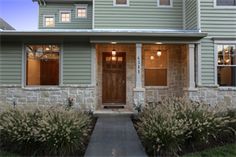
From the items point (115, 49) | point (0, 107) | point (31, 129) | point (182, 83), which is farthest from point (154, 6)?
point (31, 129)

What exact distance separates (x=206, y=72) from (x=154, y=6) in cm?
431

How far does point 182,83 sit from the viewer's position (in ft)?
46.3

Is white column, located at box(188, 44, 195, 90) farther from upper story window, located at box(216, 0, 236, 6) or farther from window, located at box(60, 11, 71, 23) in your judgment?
window, located at box(60, 11, 71, 23)

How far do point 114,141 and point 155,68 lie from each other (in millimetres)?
7025

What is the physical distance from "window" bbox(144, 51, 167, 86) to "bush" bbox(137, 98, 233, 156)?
6420 millimetres

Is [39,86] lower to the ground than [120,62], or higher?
lower

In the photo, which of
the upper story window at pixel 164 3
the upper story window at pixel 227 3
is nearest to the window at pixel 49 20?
the upper story window at pixel 164 3

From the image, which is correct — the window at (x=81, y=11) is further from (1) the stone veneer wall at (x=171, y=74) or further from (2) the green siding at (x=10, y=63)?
(2) the green siding at (x=10, y=63)

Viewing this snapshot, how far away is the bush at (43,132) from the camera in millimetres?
6988

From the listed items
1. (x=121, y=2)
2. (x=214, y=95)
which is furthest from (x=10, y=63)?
(x=214, y=95)

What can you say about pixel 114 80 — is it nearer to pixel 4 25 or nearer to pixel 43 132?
pixel 43 132

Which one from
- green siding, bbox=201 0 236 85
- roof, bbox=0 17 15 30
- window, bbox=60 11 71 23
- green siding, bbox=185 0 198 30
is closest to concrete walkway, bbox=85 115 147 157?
green siding, bbox=201 0 236 85

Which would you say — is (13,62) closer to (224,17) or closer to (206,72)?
(206,72)

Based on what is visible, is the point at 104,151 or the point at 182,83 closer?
the point at 104,151
